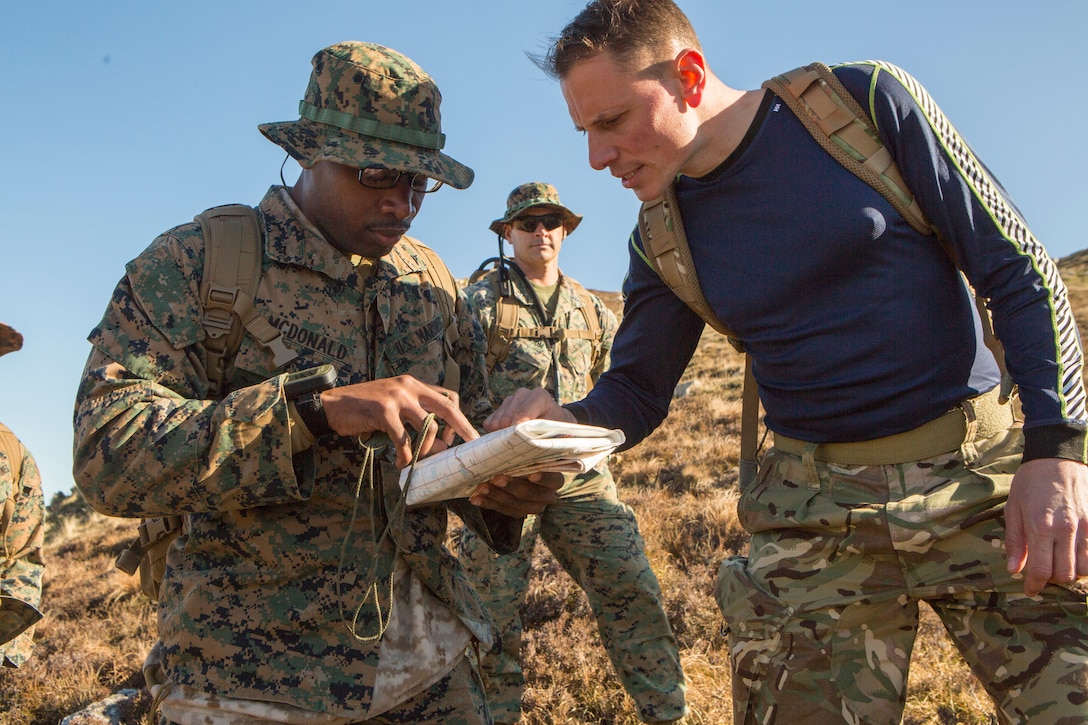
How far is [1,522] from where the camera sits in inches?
210

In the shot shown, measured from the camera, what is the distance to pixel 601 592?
578 cm

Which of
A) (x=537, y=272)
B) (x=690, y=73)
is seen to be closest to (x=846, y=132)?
(x=690, y=73)

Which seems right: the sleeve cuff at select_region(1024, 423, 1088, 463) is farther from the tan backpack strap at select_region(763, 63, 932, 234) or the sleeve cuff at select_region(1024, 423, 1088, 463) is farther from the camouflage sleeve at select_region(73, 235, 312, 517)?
the camouflage sleeve at select_region(73, 235, 312, 517)

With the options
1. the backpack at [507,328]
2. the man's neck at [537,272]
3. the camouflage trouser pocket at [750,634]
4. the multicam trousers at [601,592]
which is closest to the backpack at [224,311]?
the camouflage trouser pocket at [750,634]

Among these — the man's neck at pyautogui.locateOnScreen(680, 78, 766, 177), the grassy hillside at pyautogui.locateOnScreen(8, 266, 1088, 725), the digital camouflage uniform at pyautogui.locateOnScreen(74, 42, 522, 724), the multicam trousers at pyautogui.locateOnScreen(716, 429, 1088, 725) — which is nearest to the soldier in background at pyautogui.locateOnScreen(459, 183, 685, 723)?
the grassy hillside at pyautogui.locateOnScreen(8, 266, 1088, 725)

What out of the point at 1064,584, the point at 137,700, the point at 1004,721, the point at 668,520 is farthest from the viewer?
the point at 668,520

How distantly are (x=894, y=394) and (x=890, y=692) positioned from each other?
0.78 meters

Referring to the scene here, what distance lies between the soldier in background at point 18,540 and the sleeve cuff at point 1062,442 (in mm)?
4975

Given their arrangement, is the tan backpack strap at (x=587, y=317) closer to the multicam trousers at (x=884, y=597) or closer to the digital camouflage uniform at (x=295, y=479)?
the digital camouflage uniform at (x=295, y=479)

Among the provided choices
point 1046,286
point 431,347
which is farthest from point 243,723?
point 1046,286

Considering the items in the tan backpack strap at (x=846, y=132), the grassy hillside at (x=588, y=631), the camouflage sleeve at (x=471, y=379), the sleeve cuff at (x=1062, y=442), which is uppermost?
the tan backpack strap at (x=846, y=132)

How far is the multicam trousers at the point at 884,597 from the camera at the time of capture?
244 centimetres

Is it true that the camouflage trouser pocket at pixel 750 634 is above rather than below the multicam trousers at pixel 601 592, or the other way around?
above

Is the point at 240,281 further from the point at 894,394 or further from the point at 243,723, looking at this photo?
the point at 894,394
